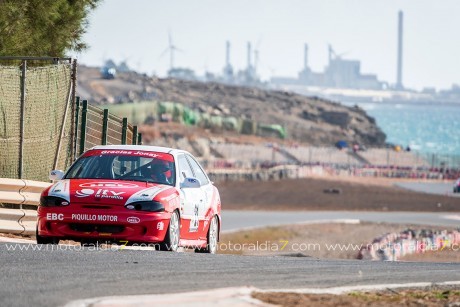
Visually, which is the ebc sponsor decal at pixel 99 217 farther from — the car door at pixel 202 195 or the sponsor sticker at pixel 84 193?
the car door at pixel 202 195

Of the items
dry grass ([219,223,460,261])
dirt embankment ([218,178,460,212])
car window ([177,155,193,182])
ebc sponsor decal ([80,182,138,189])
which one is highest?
car window ([177,155,193,182])

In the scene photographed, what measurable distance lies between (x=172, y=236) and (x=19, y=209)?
352 cm

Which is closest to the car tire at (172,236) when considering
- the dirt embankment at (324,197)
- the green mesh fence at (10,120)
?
the green mesh fence at (10,120)

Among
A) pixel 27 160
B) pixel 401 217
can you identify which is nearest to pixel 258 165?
pixel 401 217

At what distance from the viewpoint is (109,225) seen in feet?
47.2

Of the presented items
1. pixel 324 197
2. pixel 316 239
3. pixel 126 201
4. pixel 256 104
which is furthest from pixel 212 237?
pixel 256 104

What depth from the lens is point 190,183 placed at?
50.9 ft

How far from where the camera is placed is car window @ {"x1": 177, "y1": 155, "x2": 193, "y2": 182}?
15656 millimetres

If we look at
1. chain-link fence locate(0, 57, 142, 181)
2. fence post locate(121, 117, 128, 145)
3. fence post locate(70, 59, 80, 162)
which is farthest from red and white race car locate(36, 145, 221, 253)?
fence post locate(121, 117, 128, 145)

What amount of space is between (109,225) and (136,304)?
531cm

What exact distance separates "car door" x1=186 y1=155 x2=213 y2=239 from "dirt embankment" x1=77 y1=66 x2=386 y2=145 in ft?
408

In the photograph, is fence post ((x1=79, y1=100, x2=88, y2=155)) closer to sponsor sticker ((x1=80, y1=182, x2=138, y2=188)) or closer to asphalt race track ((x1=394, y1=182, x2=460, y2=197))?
sponsor sticker ((x1=80, y1=182, x2=138, y2=188))

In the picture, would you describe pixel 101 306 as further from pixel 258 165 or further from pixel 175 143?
pixel 175 143

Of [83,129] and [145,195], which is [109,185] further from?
[83,129]
